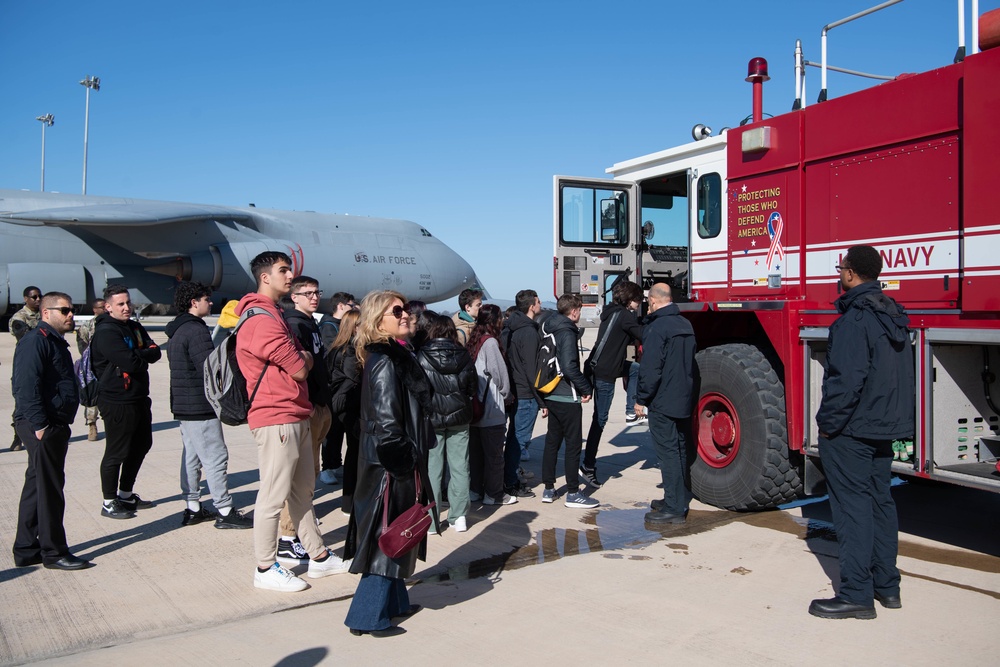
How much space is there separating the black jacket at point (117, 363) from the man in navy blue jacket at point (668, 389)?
383cm

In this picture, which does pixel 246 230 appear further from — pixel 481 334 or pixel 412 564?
pixel 412 564

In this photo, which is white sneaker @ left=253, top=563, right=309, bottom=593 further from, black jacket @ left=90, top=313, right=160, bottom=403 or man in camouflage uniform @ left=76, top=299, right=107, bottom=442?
man in camouflage uniform @ left=76, top=299, right=107, bottom=442

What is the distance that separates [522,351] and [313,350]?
2.04m

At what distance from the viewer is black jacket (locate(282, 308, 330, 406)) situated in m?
5.41

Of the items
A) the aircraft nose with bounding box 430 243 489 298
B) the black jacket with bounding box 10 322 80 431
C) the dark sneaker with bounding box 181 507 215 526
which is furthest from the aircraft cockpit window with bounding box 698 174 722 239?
the aircraft nose with bounding box 430 243 489 298

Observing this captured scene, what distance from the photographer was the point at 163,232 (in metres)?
25.0

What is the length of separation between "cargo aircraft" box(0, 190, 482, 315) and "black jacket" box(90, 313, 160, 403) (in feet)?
58.1

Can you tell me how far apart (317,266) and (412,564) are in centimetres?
2370

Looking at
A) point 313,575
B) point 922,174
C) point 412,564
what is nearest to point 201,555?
point 313,575

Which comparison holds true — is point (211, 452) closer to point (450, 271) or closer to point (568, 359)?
point (568, 359)

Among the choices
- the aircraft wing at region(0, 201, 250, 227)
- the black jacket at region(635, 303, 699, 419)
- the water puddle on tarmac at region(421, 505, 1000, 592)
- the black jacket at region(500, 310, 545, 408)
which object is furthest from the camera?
the aircraft wing at region(0, 201, 250, 227)

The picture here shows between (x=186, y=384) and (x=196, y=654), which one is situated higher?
(x=186, y=384)

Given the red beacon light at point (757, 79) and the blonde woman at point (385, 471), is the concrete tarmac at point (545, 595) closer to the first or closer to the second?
the blonde woman at point (385, 471)

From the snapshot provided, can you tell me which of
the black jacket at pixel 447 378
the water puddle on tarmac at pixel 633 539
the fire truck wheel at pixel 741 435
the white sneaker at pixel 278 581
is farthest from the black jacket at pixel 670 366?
the white sneaker at pixel 278 581
